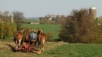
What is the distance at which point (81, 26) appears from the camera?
176 ft

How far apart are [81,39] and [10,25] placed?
60.5 feet

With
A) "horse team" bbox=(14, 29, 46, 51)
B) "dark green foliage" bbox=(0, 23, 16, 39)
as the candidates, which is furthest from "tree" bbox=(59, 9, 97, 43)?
"horse team" bbox=(14, 29, 46, 51)

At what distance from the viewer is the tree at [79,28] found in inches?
2023

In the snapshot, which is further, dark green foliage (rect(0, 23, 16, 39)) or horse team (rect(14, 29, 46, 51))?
dark green foliage (rect(0, 23, 16, 39))

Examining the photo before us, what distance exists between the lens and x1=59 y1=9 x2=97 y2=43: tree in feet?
169

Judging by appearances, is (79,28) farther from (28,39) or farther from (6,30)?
(28,39)

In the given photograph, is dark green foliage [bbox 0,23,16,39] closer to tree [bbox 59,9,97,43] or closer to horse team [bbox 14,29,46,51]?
tree [bbox 59,9,97,43]

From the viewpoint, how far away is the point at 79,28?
53.0 meters

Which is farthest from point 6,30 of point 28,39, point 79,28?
point 28,39

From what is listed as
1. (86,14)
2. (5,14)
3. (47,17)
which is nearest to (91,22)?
(86,14)

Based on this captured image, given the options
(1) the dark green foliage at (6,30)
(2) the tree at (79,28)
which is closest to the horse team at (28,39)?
(2) the tree at (79,28)

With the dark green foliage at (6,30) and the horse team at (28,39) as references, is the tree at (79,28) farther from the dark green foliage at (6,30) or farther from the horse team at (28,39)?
the horse team at (28,39)

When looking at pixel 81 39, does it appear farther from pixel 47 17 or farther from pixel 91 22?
pixel 47 17

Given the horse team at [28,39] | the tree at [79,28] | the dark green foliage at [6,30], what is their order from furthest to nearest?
the dark green foliage at [6,30] < the tree at [79,28] < the horse team at [28,39]
